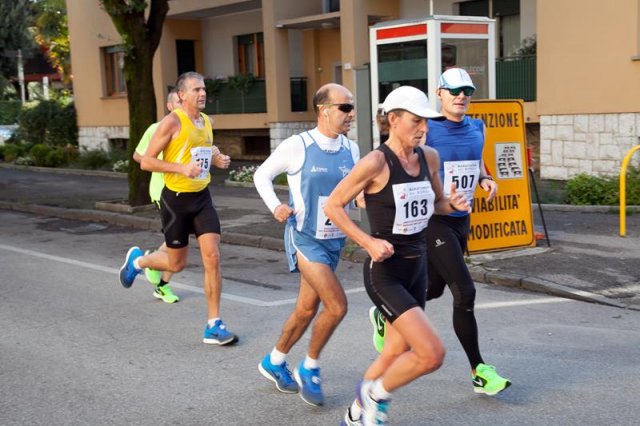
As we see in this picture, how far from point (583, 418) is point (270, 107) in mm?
19017

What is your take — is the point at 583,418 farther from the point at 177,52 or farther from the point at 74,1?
the point at 74,1

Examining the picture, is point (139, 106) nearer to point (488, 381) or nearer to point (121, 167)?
point (121, 167)

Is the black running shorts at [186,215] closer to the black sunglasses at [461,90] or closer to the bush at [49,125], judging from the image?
the black sunglasses at [461,90]

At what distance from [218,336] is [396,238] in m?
2.42

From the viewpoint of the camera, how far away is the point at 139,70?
49.0 feet

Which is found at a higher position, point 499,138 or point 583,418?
point 499,138

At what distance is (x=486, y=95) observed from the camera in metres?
11.7

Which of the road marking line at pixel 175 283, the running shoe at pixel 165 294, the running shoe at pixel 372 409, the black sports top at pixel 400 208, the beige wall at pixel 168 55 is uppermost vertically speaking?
the beige wall at pixel 168 55

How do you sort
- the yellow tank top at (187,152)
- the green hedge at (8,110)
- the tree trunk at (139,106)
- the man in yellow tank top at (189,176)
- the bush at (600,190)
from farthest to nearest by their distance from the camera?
the green hedge at (8,110) → the tree trunk at (139,106) → the bush at (600,190) → the yellow tank top at (187,152) → the man in yellow tank top at (189,176)

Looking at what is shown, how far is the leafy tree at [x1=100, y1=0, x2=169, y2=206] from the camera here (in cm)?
1473

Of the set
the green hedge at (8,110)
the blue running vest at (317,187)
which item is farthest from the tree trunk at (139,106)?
the green hedge at (8,110)

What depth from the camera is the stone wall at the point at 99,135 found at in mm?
28000

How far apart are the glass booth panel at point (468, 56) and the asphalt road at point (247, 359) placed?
3.23 metres

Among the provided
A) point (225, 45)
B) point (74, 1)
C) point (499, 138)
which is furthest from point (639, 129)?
point (74, 1)
